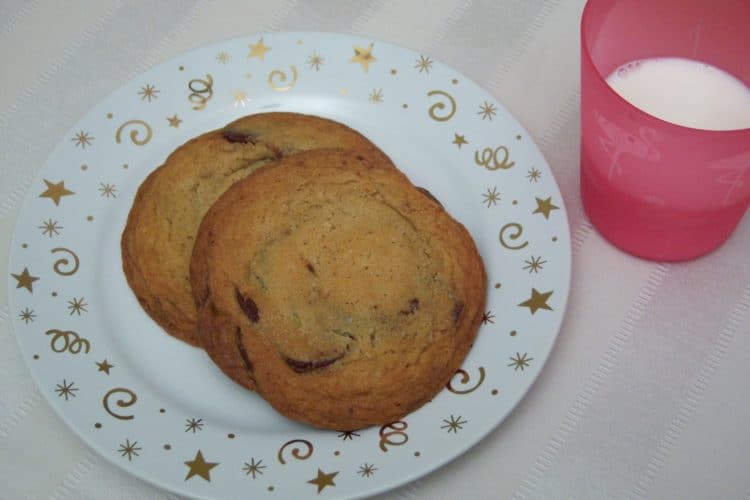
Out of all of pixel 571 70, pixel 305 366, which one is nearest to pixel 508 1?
pixel 571 70

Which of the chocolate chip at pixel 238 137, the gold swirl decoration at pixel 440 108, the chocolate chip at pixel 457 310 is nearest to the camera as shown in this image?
the chocolate chip at pixel 457 310

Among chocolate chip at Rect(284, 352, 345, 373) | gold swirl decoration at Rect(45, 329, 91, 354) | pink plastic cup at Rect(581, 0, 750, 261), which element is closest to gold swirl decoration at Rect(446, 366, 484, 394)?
chocolate chip at Rect(284, 352, 345, 373)

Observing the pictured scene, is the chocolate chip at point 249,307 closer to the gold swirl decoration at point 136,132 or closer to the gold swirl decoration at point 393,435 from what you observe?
the gold swirl decoration at point 393,435

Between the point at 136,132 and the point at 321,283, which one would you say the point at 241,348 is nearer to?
the point at 321,283

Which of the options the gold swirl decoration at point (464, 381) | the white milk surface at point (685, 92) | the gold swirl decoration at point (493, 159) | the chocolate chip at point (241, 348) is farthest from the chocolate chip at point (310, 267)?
the white milk surface at point (685, 92)

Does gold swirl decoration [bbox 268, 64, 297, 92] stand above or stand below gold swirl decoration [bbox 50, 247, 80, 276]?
above

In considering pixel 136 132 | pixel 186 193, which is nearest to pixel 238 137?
pixel 186 193

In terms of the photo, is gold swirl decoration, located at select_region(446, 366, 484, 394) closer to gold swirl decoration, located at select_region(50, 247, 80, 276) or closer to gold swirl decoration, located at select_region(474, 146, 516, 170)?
gold swirl decoration, located at select_region(474, 146, 516, 170)

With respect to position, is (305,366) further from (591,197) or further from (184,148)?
(591,197)
